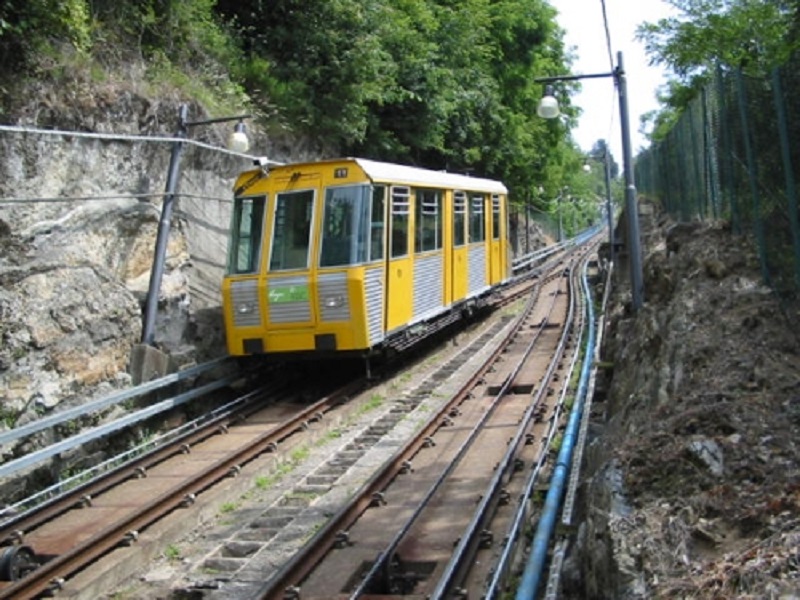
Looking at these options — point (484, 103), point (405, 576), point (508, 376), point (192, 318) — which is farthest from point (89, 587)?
point (484, 103)

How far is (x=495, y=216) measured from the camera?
21.2 meters

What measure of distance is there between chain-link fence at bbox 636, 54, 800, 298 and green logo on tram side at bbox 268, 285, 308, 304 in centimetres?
601

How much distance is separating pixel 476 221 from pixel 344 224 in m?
6.75

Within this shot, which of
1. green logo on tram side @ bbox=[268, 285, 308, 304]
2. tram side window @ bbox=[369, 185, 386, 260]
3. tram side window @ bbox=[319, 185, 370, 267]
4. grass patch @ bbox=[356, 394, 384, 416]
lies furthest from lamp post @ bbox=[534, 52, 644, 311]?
green logo on tram side @ bbox=[268, 285, 308, 304]

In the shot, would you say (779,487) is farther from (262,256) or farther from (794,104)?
(262,256)

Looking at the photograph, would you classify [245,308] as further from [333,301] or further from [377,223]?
[377,223]

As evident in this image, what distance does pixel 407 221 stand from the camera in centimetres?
1463

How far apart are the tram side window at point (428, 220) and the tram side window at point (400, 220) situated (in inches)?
23.8

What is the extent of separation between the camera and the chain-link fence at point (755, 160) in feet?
25.2

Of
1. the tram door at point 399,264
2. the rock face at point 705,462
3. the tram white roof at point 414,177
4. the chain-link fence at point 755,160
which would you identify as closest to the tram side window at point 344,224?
the tram white roof at point 414,177

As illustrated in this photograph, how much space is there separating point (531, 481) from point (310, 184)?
250 inches

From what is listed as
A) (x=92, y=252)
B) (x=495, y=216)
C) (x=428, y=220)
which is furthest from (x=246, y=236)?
(x=495, y=216)

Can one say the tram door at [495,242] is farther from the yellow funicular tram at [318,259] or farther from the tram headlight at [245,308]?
the tram headlight at [245,308]

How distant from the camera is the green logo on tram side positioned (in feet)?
42.8
